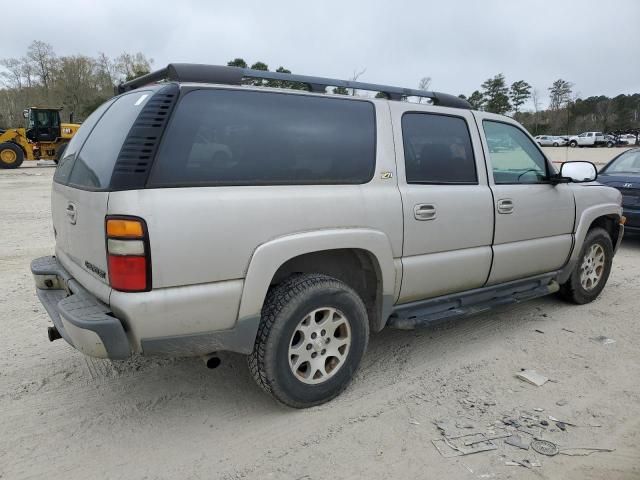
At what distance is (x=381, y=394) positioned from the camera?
10.7 feet

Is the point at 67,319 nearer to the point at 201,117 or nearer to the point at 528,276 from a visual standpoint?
the point at 201,117

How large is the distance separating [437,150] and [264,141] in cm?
144

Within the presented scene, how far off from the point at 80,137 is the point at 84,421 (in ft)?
5.98

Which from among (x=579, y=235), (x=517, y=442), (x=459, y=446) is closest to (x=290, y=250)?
(x=459, y=446)

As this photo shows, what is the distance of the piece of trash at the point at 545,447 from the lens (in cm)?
267

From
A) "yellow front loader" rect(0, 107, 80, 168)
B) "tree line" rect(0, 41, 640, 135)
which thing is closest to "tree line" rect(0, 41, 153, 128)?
"tree line" rect(0, 41, 640, 135)

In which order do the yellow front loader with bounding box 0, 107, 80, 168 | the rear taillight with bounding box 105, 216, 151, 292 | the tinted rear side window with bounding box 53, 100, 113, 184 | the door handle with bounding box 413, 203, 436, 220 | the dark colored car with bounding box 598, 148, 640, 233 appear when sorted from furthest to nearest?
the yellow front loader with bounding box 0, 107, 80, 168 → the dark colored car with bounding box 598, 148, 640, 233 → the door handle with bounding box 413, 203, 436, 220 → the tinted rear side window with bounding box 53, 100, 113, 184 → the rear taillight with bounding box 105, 216, 151, 292

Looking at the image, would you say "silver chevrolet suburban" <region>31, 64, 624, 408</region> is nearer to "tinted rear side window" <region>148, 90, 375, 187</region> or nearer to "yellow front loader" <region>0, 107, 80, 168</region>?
"tinted rear side window" <region>148, 90, 375, 187</region>

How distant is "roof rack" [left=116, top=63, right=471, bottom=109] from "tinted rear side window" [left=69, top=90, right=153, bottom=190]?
0.19 m

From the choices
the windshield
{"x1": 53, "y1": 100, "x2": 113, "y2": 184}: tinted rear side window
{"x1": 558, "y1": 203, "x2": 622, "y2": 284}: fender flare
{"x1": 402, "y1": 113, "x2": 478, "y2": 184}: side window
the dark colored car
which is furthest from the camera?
the windshield

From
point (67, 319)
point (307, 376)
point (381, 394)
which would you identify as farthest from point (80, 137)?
point (381, 394)

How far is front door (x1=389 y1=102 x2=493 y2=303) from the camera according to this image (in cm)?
338

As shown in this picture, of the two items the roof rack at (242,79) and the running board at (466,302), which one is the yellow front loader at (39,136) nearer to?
the roof rack at (242,79)

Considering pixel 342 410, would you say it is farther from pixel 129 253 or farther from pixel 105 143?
pixel 105 143
